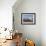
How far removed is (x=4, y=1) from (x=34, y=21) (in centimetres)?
197

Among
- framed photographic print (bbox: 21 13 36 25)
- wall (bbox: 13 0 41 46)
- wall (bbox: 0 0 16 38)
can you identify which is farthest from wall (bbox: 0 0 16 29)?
framed photographic print (bbox: 21 13 36 25)

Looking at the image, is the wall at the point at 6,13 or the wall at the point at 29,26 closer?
the wall at the point at 6,13

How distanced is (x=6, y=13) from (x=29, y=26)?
1700 mm

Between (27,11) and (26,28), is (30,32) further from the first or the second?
(27,11)

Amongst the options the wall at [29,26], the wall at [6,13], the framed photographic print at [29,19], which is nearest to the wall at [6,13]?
the wall at [6,13]

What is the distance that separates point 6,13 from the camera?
4.74 meters

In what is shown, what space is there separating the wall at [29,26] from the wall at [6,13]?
49.0 inches

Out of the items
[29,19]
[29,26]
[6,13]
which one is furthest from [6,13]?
[29,26]

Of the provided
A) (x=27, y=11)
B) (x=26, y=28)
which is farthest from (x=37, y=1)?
(x=26, y=28)

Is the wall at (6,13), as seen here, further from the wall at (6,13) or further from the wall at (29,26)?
the wall at (29,26)

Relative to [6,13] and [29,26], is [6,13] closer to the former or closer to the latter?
[6,13]

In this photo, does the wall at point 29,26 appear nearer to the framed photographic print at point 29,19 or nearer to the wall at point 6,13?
the framed photographic print at point 29,19

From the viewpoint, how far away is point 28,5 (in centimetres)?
606

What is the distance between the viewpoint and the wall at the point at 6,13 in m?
4.70
